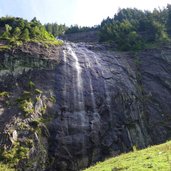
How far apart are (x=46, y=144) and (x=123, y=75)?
18523mm

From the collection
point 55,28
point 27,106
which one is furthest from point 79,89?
point 55,28

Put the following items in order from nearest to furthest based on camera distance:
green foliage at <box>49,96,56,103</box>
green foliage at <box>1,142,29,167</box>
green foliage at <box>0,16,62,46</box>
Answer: green foliage at <box>1,142,29,167</box>, green foliage at <box>49,96,56,103</box>, green foliage at <box>0,16,62,46</box>

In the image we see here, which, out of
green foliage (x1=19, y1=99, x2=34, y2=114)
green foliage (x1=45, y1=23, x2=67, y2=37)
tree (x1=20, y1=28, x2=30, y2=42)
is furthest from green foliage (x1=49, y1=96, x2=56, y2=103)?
green foliage (x1=45, y1=23, x2=67, y2=37)

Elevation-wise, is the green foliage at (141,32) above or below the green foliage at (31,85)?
above

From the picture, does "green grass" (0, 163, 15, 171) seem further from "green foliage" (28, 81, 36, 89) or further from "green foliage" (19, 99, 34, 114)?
"green foliage" (28, 81, 36, 89)

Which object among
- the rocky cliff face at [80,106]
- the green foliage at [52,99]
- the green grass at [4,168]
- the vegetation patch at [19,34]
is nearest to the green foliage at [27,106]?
the rocky cliff face at [80,106]

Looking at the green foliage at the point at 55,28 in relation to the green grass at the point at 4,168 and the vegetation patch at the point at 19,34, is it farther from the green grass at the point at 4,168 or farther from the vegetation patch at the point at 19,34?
the green grass at the point at 4,168

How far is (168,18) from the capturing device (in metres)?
78.0

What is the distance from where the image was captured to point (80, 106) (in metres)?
41.1

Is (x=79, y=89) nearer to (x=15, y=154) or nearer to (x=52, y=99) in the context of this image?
(x=52, y=99)

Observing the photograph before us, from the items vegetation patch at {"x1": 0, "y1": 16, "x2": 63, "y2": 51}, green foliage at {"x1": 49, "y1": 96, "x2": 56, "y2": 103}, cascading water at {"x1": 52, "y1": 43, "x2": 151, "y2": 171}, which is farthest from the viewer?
vegetation patch at {"x1": 0, "y1": 16, "x2": 63, "y2": 51}

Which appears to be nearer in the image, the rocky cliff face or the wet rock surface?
the rocky cliff face

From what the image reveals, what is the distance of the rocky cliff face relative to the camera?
35469mm

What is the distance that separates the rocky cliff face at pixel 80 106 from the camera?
35.5 meters
